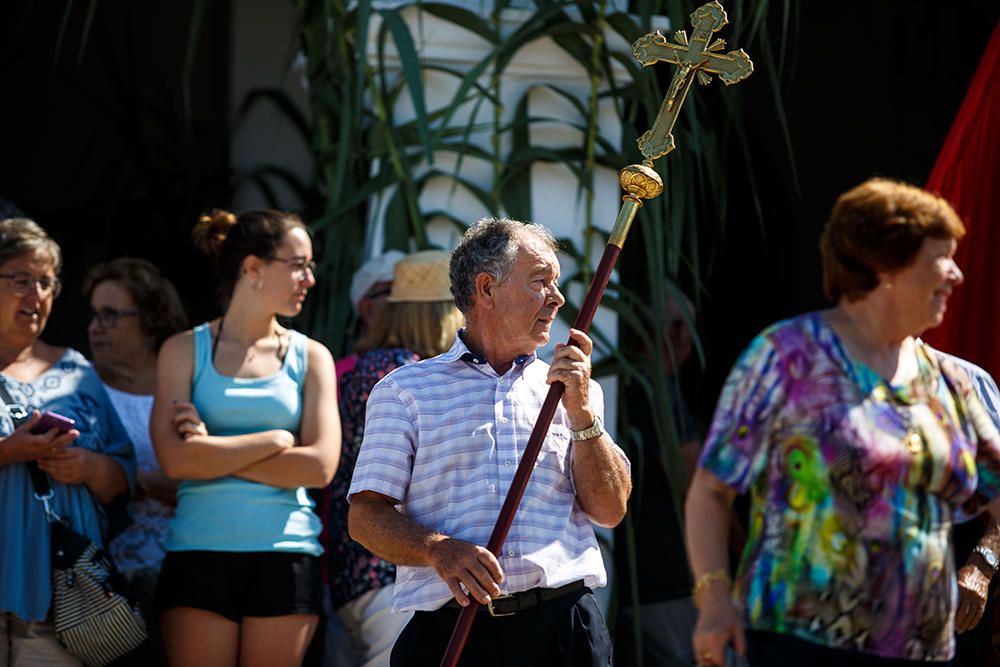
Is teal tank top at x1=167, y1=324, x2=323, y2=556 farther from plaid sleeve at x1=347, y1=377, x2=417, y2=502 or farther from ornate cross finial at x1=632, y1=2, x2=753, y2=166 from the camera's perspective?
ornate cross finial at x1=632, y1=2, x2=753, y2=166

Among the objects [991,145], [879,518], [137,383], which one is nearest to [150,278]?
[137,383]

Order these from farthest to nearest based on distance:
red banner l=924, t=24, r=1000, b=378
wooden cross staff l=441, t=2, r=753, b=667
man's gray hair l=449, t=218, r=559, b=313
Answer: red banner l=924, t=24, r=1000, b=378 < man's gray hair l=449, t=218, r=559, b=313 < wooden cross staff l=441, t=2, r=753, b=667

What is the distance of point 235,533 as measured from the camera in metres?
3.75

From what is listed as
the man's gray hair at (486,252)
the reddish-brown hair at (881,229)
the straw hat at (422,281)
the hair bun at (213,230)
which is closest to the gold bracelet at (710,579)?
the reddish-brown hair at (881,229)

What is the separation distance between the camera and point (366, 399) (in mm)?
3943

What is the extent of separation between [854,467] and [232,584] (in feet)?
5.70

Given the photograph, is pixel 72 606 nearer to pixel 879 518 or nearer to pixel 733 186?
pixel 879 518

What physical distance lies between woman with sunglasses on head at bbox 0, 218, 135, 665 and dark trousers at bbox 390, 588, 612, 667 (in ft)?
3.88

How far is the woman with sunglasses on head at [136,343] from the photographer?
169 inches

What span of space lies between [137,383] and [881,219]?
2552 millimetres

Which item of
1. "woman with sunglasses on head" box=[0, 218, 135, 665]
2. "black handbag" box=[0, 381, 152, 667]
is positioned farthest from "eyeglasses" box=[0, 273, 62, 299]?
"black handbag" box=[0, 381, 152, 667]

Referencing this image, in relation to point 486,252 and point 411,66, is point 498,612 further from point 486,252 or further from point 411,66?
point 411,66

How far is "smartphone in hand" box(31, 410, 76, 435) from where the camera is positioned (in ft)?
12.3

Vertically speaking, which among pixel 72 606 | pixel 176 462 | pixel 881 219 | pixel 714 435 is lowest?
pixel 72 606
